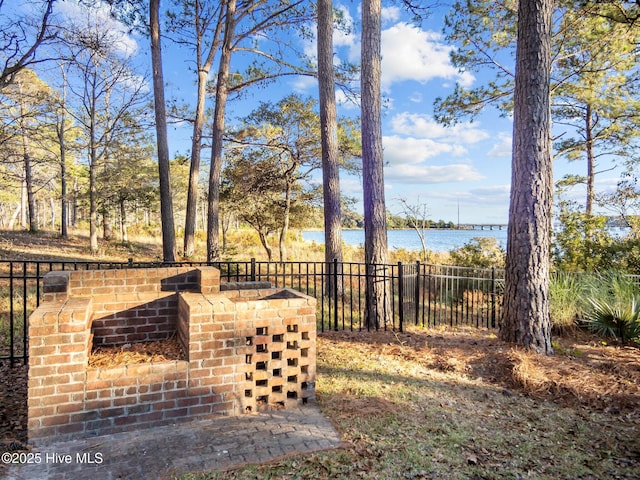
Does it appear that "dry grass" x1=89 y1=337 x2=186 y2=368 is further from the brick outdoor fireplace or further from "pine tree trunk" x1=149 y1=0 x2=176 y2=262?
"pine tree trunk" x1=149 y1=0 x2=176 y2=262

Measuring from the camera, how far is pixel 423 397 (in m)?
3.86

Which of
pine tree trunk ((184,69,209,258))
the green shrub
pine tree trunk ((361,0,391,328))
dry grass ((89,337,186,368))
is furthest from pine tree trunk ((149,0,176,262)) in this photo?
the green shrub

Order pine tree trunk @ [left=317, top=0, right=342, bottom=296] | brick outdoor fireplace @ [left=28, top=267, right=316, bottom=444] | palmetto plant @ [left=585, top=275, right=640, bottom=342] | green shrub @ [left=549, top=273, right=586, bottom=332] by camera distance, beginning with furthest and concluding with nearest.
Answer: pine tree trunk @ [left=317, top=0, right=342, bottom=296], green shrub @ [left=549, top=273, right=586, bottom=332], palmetto plant @ [left=585, top=275, right=640, bottom=342], brick outdoor fireplace @ [left=28, top=267, right=316, bottom=444]

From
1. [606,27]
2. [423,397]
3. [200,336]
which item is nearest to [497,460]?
[423,397]

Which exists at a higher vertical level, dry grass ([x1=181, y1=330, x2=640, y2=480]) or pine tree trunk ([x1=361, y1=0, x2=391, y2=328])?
pine tree trunk ([x1=361, y1=0, x2=391, y2=328])

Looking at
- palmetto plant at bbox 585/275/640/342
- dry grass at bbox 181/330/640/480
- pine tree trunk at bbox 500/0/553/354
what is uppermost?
pine tree trunk at bbox 500/0/553/354

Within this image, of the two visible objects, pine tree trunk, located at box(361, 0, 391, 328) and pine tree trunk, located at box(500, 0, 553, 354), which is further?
pine tree trunk, located at box(361, 0, 391, 328)

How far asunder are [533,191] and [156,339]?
16.3ft

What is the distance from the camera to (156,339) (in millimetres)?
4129

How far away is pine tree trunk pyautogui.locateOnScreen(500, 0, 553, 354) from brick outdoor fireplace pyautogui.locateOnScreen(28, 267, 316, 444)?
3158mm

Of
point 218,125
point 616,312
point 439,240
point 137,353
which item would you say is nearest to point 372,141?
point 616,312

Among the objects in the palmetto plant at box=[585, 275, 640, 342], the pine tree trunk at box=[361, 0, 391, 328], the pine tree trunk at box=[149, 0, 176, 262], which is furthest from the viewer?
the pine tree trunk at box=[149, 0, 176, 262]

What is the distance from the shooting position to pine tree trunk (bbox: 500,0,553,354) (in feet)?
16.9

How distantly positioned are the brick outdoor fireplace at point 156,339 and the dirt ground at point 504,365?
30 centimetres
